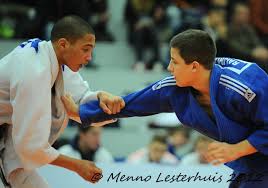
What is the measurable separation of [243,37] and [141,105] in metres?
4.27

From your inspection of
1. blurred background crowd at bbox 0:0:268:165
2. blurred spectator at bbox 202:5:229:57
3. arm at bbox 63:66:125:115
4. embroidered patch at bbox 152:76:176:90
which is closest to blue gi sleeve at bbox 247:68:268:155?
embroidered patch at bbox 152:76:176:90

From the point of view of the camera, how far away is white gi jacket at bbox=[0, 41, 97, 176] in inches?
131

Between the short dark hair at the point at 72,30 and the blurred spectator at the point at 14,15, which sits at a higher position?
the short dark hair at the point at 72,30

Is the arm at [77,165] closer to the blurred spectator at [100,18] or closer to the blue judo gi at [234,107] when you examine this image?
the blue judo gi at [234,107]

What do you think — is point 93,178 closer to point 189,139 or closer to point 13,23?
point 189,139

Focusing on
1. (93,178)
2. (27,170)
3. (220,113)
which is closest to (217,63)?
(220,113)

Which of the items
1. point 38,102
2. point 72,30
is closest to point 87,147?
point 72,30

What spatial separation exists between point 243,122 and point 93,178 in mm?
774

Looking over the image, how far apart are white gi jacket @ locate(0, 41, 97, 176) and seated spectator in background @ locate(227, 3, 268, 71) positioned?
14.2 ft

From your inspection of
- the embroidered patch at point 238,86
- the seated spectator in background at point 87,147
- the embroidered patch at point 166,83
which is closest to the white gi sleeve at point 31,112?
the embroidered patch at point 166,83

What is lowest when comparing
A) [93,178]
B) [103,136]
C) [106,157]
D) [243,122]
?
[103,136]

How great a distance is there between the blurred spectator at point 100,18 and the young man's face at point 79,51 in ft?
13.8

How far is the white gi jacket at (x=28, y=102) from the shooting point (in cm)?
333

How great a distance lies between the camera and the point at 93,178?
3.52 meters
